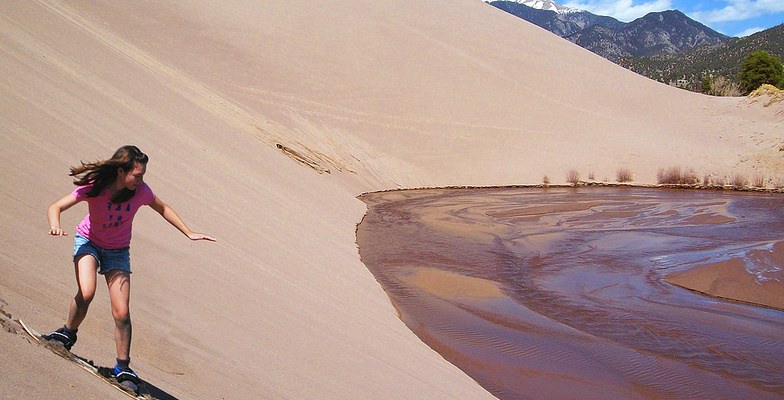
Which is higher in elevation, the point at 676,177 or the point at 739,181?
the point at 739,181

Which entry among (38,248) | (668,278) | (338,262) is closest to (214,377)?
(38,248)

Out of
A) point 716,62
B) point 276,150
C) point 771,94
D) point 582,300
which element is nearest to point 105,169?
point 582,300

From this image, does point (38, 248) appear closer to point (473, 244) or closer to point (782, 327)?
point (782, 327)

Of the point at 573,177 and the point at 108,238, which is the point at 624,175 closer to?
→ the point at 573,177

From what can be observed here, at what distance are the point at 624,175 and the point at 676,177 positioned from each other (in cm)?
189

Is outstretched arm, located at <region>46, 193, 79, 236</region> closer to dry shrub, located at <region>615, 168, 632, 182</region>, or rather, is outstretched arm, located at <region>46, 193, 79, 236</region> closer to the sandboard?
the sandboard

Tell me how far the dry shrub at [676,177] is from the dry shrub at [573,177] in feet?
10.3

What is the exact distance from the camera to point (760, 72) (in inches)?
2181

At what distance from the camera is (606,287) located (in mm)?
11102

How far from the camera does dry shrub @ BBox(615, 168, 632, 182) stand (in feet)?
90.0

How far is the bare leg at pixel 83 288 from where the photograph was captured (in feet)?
11.8

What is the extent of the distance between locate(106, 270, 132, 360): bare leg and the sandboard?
0.43 feet

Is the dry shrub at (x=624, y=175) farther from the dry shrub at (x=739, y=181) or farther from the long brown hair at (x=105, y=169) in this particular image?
the long brown hair at (x=105, y=169)

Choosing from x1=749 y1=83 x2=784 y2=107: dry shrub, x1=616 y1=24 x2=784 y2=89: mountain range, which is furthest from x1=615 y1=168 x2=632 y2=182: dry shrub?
x1=616 y1=24 x2=784 y2=89: mountain range
